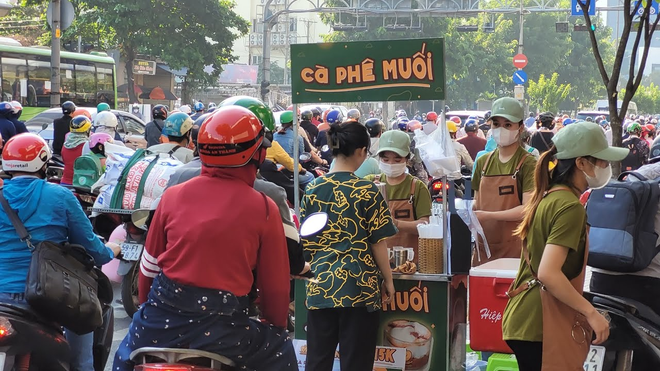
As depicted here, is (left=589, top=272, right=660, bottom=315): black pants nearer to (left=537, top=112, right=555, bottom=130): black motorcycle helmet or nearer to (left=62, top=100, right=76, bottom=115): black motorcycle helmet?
(left=537, top=112, right=555, bottom=130): black motorcycle helmet

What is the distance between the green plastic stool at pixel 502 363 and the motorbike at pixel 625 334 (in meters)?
0.75

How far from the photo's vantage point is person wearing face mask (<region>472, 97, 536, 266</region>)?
6191mm

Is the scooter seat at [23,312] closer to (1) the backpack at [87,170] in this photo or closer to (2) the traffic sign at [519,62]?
(1) the backpack at [87,170]

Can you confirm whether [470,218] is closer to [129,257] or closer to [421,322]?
[421,322]

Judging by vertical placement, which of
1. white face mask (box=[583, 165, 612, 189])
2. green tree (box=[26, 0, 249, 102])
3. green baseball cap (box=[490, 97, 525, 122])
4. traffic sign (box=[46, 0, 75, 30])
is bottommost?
white face mask (box=[583, 165, 612, 189])

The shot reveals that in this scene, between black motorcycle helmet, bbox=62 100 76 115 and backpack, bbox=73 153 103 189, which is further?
black motorcycle helmet, bbox=62 100 76 115

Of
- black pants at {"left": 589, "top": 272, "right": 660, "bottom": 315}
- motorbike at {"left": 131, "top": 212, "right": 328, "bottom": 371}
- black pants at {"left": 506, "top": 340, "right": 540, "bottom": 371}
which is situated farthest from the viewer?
black pants at {"left": 589, "top": 272, "right": 660, "bottom": 315}

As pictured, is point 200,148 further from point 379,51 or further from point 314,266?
point 379,51

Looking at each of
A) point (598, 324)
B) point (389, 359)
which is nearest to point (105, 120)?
point (389, 359)

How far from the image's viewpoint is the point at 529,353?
158 inches

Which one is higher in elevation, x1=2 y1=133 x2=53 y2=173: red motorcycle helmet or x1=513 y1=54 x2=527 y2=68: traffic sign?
x1=513 y1=54 x2=527 y2=68: traffic sign

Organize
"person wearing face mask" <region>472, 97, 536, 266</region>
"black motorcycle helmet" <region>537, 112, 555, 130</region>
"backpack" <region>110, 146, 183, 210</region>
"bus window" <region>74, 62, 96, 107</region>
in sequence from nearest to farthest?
1. "person wearing face mask" <region>472, 97, 536, 266</region>
2. "backpack" <region>110, 146, 183, 210</region>
3. "black motorcycle helmet" <region>537, 112, 555, 130</region>
4. "bus window" <region>74, 62, 96, 107</region>

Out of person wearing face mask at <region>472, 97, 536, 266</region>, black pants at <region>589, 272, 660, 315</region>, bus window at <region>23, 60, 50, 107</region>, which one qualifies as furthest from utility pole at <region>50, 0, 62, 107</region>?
black pants at <region>589, 272, 660, 315</region>

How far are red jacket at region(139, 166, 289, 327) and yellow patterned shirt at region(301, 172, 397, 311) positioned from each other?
1326mm
